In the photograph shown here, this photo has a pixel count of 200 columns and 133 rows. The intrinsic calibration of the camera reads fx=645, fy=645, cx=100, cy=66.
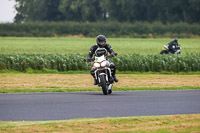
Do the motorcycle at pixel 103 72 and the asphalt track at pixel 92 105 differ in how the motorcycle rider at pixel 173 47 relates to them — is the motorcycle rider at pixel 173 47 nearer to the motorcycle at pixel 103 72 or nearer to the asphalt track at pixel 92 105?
the asphalt track at pixel 92 105

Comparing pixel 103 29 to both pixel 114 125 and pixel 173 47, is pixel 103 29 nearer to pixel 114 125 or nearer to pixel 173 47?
pixel 173 47

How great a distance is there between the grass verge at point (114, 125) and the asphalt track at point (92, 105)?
844mm

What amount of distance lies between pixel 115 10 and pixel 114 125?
315 feet

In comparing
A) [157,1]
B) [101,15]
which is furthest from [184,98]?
[101,15]

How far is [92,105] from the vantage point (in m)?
15.9

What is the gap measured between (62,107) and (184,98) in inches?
169

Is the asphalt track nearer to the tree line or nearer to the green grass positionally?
the green grass

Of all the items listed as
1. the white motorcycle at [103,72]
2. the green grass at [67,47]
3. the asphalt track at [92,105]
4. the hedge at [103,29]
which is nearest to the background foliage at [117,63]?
the asphalt track at [92,105]

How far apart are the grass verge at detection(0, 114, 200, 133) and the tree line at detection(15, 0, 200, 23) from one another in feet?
279

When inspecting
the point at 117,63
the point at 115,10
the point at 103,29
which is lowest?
the point at 117,63

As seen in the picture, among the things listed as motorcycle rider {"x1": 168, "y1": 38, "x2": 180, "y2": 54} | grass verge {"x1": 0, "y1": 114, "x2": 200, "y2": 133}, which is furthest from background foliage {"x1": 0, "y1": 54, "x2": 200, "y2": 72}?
grass verge {"x1": 0, "y1": 114, "x2": 200, "y2": 133}

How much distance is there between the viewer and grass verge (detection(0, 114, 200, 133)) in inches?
444

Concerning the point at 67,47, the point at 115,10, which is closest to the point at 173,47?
the point at 67,47

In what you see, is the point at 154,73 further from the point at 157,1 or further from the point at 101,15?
the point at 101,15
